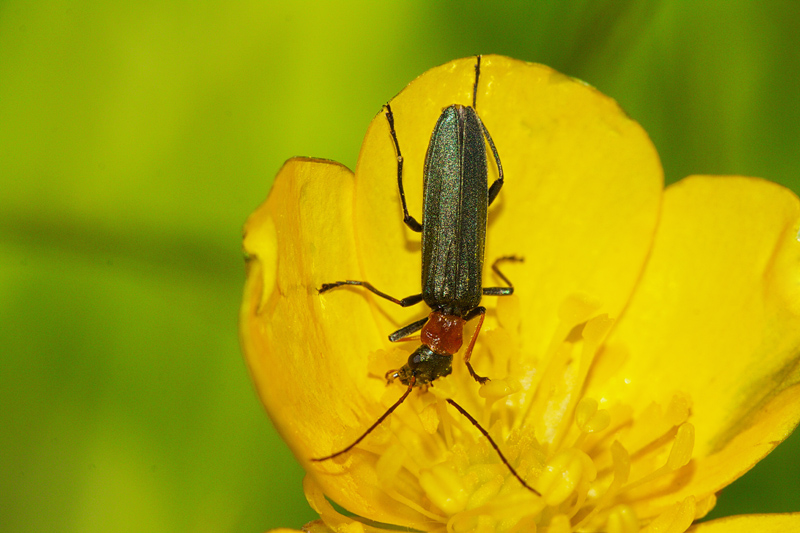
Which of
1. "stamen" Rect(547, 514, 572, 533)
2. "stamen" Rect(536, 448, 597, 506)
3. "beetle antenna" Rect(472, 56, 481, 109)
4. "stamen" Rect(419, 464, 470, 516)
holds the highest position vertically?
"beetle antenna" Rect(472, 56, 481, 109)

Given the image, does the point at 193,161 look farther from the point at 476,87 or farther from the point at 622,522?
the point at 622,522

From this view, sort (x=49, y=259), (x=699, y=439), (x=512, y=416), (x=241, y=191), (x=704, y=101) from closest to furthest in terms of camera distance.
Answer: (x=699, y=439) → (x=512, y=416) → (x=49, y=259) → (x=241, y=191) → (x=704, y=101)

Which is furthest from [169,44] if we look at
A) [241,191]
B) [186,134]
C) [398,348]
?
[398,348]

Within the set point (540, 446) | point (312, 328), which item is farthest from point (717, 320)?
point (312, 328)

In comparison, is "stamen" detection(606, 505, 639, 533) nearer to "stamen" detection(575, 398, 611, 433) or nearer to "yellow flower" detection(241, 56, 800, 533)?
"yellow flower" detection(241, 56, 800, 533)

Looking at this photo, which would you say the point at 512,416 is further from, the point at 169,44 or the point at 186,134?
the point at 169,44

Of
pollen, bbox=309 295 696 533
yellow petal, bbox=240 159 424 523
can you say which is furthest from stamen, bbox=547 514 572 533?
yellow petal, bbox=240 159 424 523
